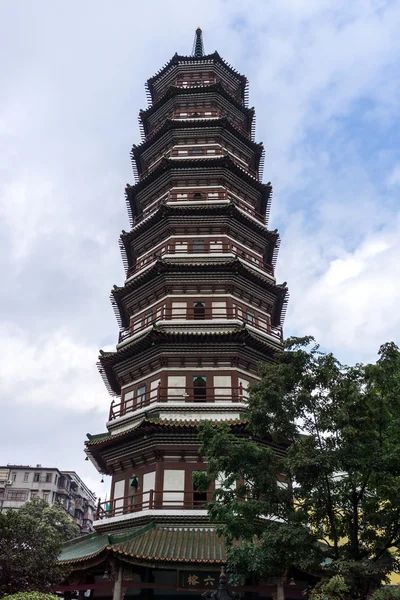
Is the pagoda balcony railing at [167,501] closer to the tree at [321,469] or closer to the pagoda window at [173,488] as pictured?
the pagoda window at [173,488]

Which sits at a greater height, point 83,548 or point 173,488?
point 173,488

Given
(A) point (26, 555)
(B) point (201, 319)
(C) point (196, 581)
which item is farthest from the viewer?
(B) point (201, 319)

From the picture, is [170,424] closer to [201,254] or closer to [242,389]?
[242,389]

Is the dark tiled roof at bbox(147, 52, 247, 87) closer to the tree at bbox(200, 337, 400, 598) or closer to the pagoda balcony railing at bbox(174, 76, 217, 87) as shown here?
the pagoda balcony railing at bbox(174, 76, 217, 87)

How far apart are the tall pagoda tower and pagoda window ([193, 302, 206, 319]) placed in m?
0.06

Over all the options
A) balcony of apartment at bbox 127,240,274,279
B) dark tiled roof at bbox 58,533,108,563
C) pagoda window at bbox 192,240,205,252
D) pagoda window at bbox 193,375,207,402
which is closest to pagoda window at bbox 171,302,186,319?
balcony of apartment at bbox 127,240,274,279

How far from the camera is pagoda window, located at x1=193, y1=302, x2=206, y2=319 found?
26016 millimetres

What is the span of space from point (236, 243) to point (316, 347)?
47.4 ft

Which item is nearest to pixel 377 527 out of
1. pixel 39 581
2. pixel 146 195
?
pixel 39 581

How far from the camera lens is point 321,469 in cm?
1336

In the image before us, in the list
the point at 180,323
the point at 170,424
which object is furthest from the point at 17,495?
the point at 170,424

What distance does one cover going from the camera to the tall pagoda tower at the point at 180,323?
19750mm

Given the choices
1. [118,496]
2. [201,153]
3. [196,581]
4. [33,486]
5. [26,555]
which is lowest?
[196,581]

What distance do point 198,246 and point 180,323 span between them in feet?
16.9
